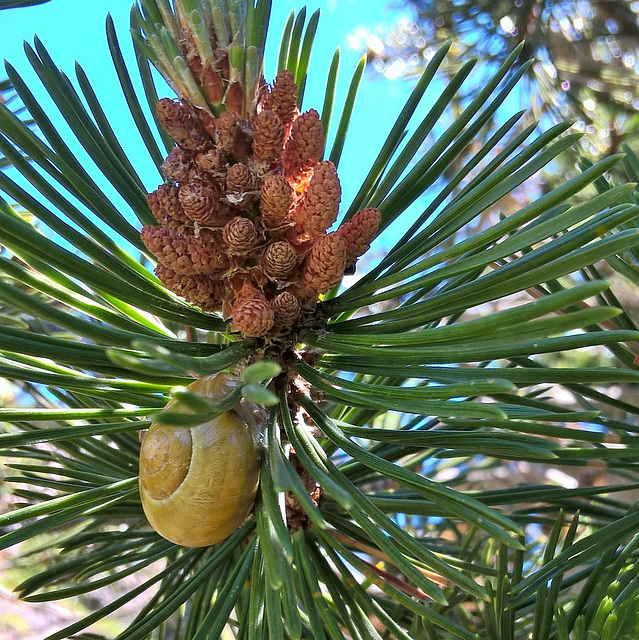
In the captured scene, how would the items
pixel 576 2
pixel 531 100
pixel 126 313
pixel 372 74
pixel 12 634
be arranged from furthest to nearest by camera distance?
1. pixel 372 74
2. pixel 12 634
3. pixel 576 2
4. pixel 531 100
5. pixel 126 313

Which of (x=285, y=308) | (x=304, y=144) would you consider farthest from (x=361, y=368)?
(x=304, y=144)

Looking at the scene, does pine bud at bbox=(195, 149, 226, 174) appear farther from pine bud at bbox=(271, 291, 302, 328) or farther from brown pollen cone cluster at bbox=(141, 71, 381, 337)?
pine bud at bbox=(271, 291, 302, 328)

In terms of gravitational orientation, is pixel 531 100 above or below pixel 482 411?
above

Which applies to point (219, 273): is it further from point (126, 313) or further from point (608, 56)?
point (608, 56)

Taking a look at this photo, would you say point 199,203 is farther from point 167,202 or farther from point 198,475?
point 198,475

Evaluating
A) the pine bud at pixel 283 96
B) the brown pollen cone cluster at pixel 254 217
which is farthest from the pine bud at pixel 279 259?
the pine bud at pixel 283 96

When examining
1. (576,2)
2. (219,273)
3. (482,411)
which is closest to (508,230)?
(482,411)

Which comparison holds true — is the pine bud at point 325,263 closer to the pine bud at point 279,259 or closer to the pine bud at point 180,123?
the pine bud at point 279,259
